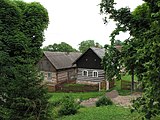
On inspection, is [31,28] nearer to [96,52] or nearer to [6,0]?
[6,0]

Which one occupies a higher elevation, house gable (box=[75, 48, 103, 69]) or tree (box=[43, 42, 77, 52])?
tree (box=[43, 42, 77, 52])

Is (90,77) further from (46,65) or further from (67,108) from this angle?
(67,108)

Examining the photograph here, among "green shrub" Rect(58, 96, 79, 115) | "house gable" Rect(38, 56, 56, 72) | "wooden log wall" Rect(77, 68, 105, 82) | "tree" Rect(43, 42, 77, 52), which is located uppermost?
"tree" Rect(43, 42, 77, 52)

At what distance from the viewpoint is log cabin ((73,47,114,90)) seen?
142 feet

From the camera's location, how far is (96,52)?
43.3 metres

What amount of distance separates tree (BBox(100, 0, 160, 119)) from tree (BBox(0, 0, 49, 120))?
4.91 metres

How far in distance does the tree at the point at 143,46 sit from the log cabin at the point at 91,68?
30013 mm

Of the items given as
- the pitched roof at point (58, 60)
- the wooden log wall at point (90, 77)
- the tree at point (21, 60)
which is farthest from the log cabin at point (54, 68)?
the tree at point (21, 60)

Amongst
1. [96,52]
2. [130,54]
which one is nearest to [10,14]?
[130,54]

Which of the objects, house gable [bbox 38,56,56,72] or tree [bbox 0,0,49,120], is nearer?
tree [bbox 0,0,49,120]

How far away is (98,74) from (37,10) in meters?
23.9

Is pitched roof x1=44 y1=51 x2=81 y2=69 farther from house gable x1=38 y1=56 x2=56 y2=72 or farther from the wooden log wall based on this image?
the wooden log wall

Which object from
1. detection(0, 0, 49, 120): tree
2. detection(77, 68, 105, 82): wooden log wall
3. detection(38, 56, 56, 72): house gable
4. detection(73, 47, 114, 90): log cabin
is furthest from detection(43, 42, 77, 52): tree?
detection(0, 0, 49, 120): tree

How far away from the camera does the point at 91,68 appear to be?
44281 millimetres
